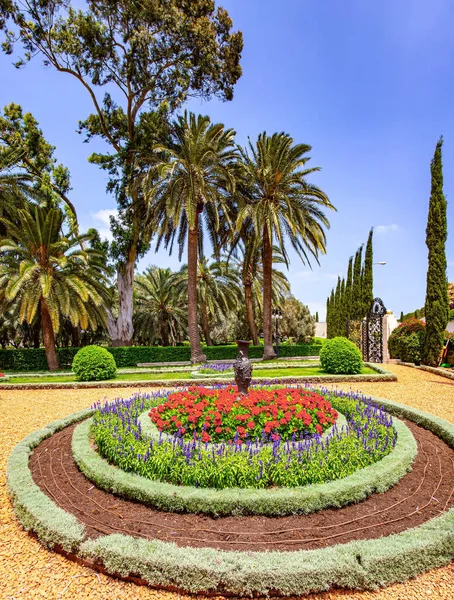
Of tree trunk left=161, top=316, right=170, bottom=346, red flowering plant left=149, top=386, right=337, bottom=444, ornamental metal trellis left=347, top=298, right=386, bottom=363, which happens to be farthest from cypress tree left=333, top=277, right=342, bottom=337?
red flowering plant left=149, top=386, right=337, bottom=444

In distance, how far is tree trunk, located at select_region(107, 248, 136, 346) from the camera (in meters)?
19.9

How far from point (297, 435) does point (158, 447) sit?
72.3 inches

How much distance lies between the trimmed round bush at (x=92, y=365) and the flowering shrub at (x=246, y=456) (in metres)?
7.91

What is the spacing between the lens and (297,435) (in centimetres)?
502

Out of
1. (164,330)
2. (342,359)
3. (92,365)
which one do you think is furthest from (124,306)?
(342,359)

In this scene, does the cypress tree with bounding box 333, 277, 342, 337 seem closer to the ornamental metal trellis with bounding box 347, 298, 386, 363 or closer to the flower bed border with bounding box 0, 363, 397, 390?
the ornamental metal trellis with bounding box 347, 298, 386, 363

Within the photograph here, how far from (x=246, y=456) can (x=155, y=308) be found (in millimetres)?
25876

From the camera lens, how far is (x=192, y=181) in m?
16.7

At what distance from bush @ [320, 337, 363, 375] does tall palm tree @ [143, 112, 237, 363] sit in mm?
6715

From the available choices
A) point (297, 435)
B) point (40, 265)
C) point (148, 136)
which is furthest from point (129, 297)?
point (297, 435)

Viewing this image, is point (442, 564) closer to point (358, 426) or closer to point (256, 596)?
point (256, 596)

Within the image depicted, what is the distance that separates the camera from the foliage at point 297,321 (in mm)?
34188

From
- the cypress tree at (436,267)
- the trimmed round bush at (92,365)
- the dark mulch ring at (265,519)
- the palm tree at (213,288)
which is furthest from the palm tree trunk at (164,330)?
the dark mulch ring at (265,519)

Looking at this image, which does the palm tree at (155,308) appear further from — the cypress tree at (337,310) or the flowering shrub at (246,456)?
the flowering shrub at (246,456)
